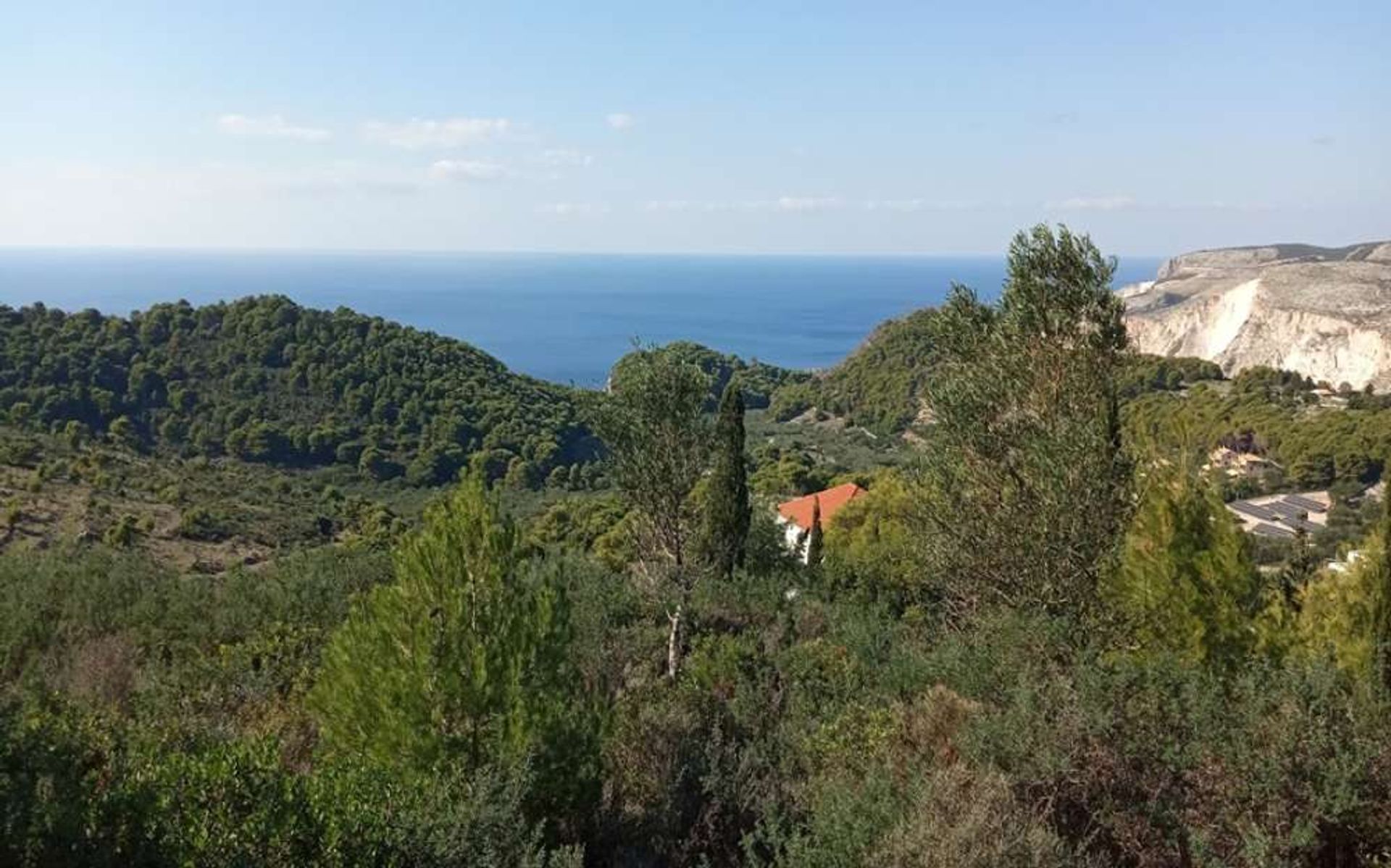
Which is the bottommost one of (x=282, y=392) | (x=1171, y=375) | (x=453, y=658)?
(x=282, y=392)

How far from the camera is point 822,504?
39.6 meters

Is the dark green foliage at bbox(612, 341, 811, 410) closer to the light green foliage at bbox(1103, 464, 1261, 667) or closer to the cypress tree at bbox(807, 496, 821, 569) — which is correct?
the cypress tree at bbox(807, 496, 821, 569)

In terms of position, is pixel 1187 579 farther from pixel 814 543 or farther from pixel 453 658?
pixel 814 543

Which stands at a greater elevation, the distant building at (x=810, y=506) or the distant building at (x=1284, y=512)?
the distant building at (x=810, y=506)

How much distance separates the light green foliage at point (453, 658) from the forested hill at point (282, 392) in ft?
144

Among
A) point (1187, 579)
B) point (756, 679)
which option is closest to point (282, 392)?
point (756, 679)

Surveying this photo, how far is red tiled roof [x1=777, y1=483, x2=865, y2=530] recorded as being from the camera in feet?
124

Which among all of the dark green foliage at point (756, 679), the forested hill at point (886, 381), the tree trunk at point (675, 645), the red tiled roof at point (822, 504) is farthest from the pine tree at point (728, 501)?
the forested hill at point (886, 381)

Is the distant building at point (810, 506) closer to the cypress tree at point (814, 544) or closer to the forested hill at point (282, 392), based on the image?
the cypress tree at point (814, 544)

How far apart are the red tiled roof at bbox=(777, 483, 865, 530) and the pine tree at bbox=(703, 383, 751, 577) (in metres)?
17.3

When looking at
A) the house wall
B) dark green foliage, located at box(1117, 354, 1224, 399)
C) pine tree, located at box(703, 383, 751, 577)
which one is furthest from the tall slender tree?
dark green foliage, located at box(1117, 354, 1224, 399)

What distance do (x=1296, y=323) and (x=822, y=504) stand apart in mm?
61622

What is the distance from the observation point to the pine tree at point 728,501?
62.0ft

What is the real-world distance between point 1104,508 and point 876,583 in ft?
31.9
